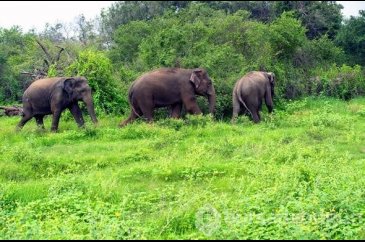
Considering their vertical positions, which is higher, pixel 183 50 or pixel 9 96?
pixel 183 50

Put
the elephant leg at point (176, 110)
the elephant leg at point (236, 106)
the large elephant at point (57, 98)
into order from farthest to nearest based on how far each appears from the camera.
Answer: the elephant leg at point (236, 106) < the elephant leg at point (176, 110) < the large elephant at point (57, 98)

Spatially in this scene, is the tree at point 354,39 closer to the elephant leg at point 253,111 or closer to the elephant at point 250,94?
the elephant at point 250,94

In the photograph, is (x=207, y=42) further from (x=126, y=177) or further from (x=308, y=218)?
(x=308, y=218)

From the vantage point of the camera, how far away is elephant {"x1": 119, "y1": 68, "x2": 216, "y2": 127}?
16.5 meters

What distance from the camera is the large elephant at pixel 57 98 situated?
16.0 m

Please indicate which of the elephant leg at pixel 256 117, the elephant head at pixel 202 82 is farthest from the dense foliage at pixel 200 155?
the elephant head at pixel 202 82

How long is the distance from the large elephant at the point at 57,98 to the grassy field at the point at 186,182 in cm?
155

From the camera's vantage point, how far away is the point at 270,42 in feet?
70.6

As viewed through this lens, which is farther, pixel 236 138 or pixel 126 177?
pixel 236 138

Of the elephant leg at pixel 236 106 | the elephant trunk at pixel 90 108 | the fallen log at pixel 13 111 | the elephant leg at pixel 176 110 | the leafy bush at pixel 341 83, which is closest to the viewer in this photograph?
the elephant trunk at pixel 90 108

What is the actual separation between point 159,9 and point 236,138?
24.5 m

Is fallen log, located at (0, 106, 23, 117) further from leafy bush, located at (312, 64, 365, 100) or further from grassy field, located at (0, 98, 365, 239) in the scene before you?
leafy bush, located at (312, 64, 365, 100)

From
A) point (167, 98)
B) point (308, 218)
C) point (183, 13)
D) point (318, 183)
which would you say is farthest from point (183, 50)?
point (308, 218)

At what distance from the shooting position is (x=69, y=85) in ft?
53.0
